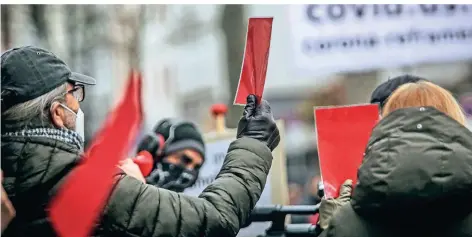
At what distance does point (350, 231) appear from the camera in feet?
6.57

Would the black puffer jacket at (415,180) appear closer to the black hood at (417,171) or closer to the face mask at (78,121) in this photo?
the black hood at (417,171)

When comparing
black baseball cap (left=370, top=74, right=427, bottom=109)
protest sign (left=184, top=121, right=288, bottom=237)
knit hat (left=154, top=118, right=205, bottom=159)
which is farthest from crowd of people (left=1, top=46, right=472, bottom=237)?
knit hat (left=154, top=118, right=205, bottom=159)

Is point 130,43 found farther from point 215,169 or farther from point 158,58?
point 215,169

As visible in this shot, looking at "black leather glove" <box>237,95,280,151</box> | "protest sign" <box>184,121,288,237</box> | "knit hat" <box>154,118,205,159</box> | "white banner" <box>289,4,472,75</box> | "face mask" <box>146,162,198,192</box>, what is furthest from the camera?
"white banner" <box>289,4,472,75</box>

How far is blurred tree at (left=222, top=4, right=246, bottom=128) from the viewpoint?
41.6 feet

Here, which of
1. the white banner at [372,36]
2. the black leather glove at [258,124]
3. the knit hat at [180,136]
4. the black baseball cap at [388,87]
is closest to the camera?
the black leather glove at [258,124]

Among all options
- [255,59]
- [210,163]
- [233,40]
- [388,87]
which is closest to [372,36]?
[210,163]

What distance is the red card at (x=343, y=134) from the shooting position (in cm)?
239

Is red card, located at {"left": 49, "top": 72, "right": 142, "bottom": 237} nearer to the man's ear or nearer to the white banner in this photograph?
the man's ear

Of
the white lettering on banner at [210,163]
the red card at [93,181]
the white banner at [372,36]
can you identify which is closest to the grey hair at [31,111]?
the red card at [93,181]

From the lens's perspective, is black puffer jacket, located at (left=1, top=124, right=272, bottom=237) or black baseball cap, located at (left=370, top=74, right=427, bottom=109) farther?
black baseball cap, located at (left=370, top=74, right=427, bottom=109)

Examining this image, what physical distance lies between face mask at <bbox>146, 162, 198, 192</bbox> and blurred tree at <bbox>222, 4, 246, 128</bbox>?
882 cm

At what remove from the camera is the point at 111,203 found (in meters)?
1.93

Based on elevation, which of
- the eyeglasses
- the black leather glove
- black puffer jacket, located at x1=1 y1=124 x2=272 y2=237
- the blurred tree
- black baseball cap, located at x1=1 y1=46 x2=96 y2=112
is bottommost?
the blurred tree
